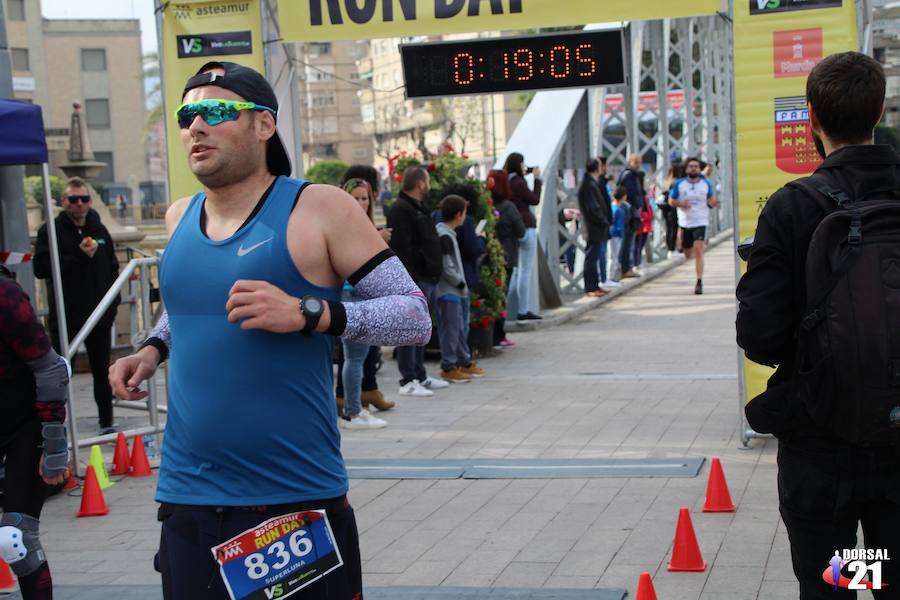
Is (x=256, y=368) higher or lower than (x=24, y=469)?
higher

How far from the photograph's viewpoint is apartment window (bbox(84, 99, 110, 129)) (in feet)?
289

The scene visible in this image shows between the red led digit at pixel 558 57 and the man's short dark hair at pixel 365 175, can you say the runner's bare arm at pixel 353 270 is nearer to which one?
the man's short dark hair at pixel 365 175

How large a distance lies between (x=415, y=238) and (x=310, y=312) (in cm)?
806

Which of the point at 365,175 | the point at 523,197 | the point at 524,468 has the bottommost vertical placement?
the point at 524,468

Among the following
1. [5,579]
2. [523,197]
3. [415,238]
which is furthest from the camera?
[523,197]

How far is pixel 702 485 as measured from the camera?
7.48 meters

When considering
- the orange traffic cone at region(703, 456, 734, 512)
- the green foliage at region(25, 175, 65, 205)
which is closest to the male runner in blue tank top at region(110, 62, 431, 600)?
the orange traffic cone at region(703, 456, 734, 512)

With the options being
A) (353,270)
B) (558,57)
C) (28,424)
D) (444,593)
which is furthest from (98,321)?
(353,270)

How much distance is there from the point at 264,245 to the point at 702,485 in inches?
189

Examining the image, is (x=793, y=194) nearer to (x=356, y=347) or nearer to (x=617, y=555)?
(x=617, y=555)

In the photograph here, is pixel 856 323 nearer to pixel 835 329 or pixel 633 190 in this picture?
pixel 835 329

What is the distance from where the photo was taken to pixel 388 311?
129 inches

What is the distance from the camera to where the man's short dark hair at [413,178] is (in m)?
11.1

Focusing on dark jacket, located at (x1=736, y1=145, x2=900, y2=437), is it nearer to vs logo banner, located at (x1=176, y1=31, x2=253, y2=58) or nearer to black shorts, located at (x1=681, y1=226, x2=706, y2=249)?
vs logo banner, located at (x1=176, y1=31, x2=253, y2=58)
